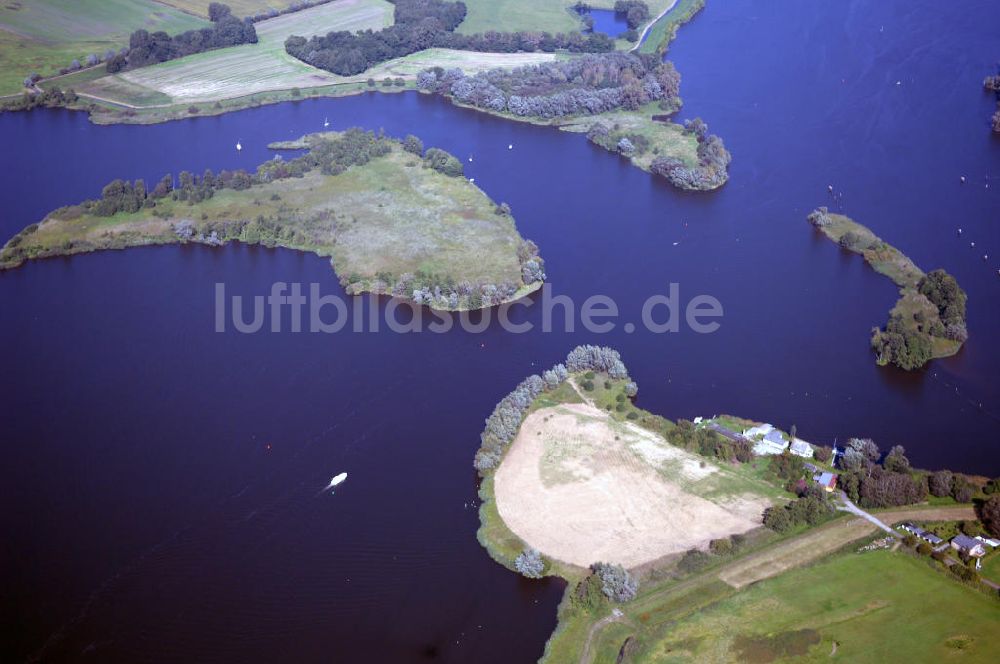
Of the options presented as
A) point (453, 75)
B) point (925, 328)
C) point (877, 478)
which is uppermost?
point (453, 75)

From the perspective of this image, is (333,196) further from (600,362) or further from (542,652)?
(542,652)

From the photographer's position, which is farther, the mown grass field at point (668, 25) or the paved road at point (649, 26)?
the paved road at point (649, 26)

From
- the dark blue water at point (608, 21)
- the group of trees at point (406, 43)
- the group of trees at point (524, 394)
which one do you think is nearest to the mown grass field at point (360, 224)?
the group of trees at point (524, 394)

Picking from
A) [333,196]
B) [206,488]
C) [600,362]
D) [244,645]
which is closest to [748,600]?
[600,362]

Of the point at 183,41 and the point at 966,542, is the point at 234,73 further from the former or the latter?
the point at 966,542

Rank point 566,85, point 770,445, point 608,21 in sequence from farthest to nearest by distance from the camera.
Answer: point 608,21 → point 566,85 → point 770,445

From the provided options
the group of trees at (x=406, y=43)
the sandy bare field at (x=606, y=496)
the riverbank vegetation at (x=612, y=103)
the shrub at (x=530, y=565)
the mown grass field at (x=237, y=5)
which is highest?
the mown grass field at (x=237, y=5)

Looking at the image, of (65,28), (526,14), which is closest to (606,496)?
(526,14)

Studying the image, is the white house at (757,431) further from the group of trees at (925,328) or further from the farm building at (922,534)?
the group of trees at (925,328)
